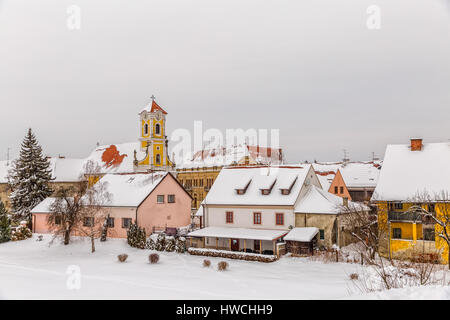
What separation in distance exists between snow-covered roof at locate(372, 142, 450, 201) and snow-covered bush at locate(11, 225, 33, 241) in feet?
117

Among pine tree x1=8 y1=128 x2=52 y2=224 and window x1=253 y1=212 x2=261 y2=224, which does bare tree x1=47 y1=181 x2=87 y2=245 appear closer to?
pine tree x1=8 y1=128 x2=52 y2=224

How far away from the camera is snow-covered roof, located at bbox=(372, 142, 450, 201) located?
29031mm

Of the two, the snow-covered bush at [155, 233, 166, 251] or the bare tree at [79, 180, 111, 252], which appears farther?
the bare tree at [79, 180, 111, 252]

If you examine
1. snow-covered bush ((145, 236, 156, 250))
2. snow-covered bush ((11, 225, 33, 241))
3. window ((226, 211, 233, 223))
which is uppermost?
window ((226, 211, 233, 223))

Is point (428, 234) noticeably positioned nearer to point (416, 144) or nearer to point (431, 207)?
point (431, 207)

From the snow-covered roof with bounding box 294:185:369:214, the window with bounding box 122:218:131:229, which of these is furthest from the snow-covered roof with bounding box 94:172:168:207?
the snow-covered roof with bounding box 294:185:369:214

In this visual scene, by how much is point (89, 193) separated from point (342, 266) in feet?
82.0

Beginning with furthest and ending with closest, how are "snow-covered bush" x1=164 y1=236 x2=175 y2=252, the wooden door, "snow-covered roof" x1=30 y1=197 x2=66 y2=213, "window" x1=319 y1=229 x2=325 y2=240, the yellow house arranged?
1. "snow-covered roof" x1=30 y1=197 x2=66 y2=213
2. the wooden door
3. "snow-covered bush" x1=164 y1=236 x2=175 y2=252
4. "window" x1=319 y1=229 x2=325 y2=240
5. the yellow house

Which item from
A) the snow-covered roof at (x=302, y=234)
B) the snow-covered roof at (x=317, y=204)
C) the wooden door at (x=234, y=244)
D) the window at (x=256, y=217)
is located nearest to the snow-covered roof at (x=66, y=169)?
the wooden door at (x=234, y=244)

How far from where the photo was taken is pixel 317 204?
3306 centimetres

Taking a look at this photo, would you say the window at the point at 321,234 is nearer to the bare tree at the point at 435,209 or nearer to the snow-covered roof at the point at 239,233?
the snow-covered roof at the point at 239,233

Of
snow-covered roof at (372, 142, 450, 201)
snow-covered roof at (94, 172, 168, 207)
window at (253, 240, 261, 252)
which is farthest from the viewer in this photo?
snow-covered roof at (94, 172, 168, 207)

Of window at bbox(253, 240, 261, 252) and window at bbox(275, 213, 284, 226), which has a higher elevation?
window at bbox(275, 213, 284, 226)

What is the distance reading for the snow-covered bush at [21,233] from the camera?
37.9 metres
